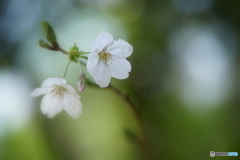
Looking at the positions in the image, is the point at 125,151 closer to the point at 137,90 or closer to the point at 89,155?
the point at 89,155

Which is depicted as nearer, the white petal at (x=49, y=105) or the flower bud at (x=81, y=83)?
the flower bud at (x=81, y=83)

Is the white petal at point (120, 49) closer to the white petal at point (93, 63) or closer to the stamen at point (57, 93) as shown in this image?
the white petal at point (93, 63)

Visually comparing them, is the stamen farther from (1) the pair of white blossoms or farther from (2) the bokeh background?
(2) the bokeh background

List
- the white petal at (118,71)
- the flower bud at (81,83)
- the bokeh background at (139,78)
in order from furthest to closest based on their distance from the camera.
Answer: the bokeh background at (139,78)
the white petal at (118,71)
the flower bud at (81,83)

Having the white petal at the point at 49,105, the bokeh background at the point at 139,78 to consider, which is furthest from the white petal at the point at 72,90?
the bokeh background at the point at 139,78

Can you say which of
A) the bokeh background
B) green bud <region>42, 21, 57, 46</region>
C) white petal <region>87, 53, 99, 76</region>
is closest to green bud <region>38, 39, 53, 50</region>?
green bud <region>42, 21, 57, 46</region>

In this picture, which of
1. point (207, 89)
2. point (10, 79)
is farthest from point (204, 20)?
point (10, 79)

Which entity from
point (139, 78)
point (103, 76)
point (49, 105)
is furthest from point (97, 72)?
point (139, 78)

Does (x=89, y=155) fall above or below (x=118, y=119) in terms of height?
below
